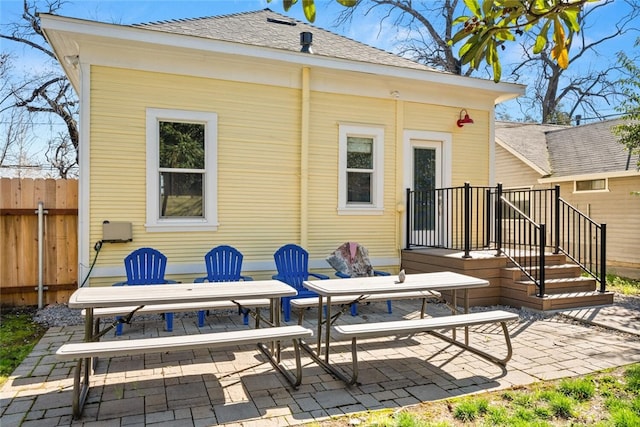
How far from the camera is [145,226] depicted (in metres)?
5.75

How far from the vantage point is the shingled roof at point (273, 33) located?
6648 mm

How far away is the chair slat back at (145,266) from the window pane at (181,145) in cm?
126

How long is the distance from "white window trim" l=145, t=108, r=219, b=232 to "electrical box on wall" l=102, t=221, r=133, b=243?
0.83 ft

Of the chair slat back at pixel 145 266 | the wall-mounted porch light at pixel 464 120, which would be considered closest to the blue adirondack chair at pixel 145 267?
the chair slat back at pixel 145 266

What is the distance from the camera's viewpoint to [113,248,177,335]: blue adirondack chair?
17.1 ft

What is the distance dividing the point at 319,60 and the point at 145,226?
3333mm

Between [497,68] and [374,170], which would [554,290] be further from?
[497,68]

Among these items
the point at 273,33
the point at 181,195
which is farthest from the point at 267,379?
the point at 273,33

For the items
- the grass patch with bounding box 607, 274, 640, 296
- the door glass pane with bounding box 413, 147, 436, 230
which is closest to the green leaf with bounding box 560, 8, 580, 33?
the door glass pane with bounding box 413, 147, 436, 230

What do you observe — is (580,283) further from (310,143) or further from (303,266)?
(310,143)

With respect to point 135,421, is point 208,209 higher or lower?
higher

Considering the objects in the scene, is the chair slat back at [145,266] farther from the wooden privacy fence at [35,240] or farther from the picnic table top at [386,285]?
the picnic table top at [386,285]

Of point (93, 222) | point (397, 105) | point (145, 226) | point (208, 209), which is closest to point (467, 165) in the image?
point (397, 105)

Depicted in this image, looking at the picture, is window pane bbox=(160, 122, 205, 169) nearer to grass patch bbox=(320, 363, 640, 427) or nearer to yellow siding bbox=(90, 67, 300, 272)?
yellow siding bbox=(90, 67, 300, 272)
